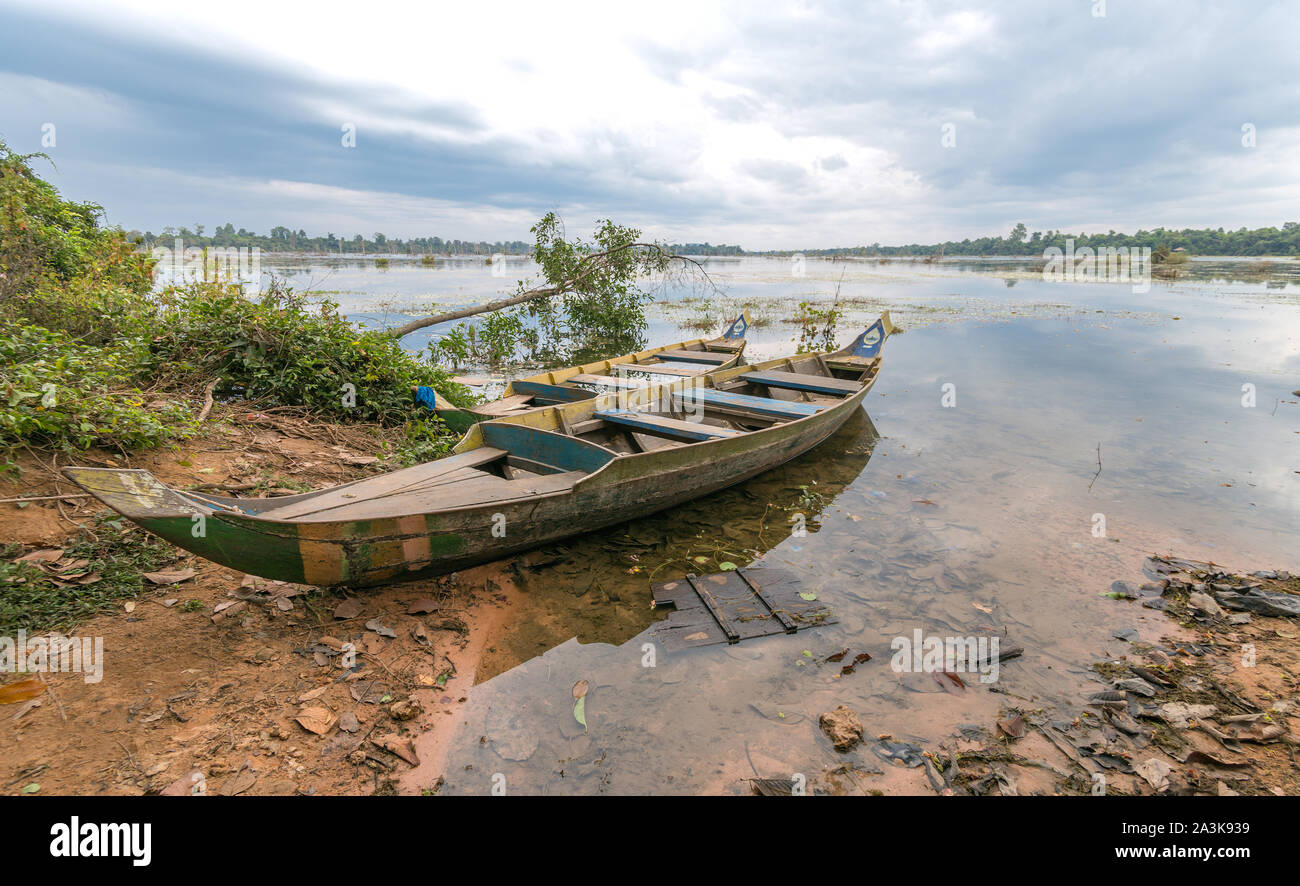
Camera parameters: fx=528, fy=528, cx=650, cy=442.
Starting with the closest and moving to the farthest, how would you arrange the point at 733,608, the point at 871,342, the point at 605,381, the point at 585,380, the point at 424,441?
1. the point at 733,608
2. the point at 424,441
3. the point at 605,381
4. the point at 585,380
5. the point at 871,342

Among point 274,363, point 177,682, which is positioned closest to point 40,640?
point 177,682

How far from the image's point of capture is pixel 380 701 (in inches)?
134

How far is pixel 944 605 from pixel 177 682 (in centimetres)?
572

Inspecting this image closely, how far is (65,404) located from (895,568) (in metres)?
7.49

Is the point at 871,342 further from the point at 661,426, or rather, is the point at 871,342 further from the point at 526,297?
the point at 526,297

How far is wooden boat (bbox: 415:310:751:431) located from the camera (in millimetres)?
6934

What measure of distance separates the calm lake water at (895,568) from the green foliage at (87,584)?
8.59ft

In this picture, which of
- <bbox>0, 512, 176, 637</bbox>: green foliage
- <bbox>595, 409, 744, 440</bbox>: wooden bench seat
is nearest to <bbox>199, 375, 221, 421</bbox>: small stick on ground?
<bbox>0, 512, 176, 637</bbox>: green foliage

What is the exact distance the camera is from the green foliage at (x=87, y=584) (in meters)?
3.28

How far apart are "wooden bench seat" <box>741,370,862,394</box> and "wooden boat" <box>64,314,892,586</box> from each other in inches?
48.7

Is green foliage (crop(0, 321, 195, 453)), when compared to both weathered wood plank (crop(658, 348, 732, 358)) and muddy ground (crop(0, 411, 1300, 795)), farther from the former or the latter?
weathered wood plank (crop(658, 348, 732, 358))

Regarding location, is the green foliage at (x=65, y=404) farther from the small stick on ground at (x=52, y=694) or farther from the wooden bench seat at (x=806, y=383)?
the wooden bench seat at (x=806, y=383)

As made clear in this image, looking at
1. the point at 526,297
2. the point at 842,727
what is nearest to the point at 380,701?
the point at 842,727

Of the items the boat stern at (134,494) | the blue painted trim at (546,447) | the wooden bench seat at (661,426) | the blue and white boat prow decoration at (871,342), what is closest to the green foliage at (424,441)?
the blue painted trim at (546,447)
